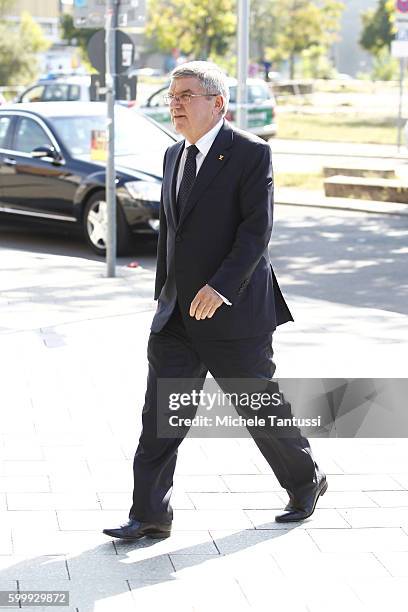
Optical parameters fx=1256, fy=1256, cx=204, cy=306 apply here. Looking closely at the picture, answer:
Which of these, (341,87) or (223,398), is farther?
(341,87)

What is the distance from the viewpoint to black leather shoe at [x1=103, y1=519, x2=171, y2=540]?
4879 mm

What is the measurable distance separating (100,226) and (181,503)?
829 cm

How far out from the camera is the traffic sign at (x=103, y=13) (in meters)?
11.5

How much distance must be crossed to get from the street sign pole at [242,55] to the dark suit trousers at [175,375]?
12.0 meters

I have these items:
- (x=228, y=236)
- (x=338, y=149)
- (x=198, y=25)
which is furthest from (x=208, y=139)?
(x=198, y=25)

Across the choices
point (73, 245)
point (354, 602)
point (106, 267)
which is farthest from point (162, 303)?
point (73, 245)

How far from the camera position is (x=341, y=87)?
66.8 metres

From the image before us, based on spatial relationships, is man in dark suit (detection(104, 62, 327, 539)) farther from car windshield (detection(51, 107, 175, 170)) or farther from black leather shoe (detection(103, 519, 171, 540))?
car windshield (detection(51, 107, 175, 170))

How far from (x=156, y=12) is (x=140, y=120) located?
52.7m

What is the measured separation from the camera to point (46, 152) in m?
14.1

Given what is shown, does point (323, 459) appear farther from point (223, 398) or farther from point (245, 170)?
point (245, 170)

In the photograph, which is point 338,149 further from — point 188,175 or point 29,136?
point 188,175

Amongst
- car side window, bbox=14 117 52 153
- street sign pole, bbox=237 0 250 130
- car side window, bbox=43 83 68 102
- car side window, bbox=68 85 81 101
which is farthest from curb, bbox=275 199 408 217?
car side window, bbox=43 83 68 102

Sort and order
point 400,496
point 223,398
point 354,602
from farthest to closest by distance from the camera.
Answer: point 223,398 < point 400,496 < point 354,602
